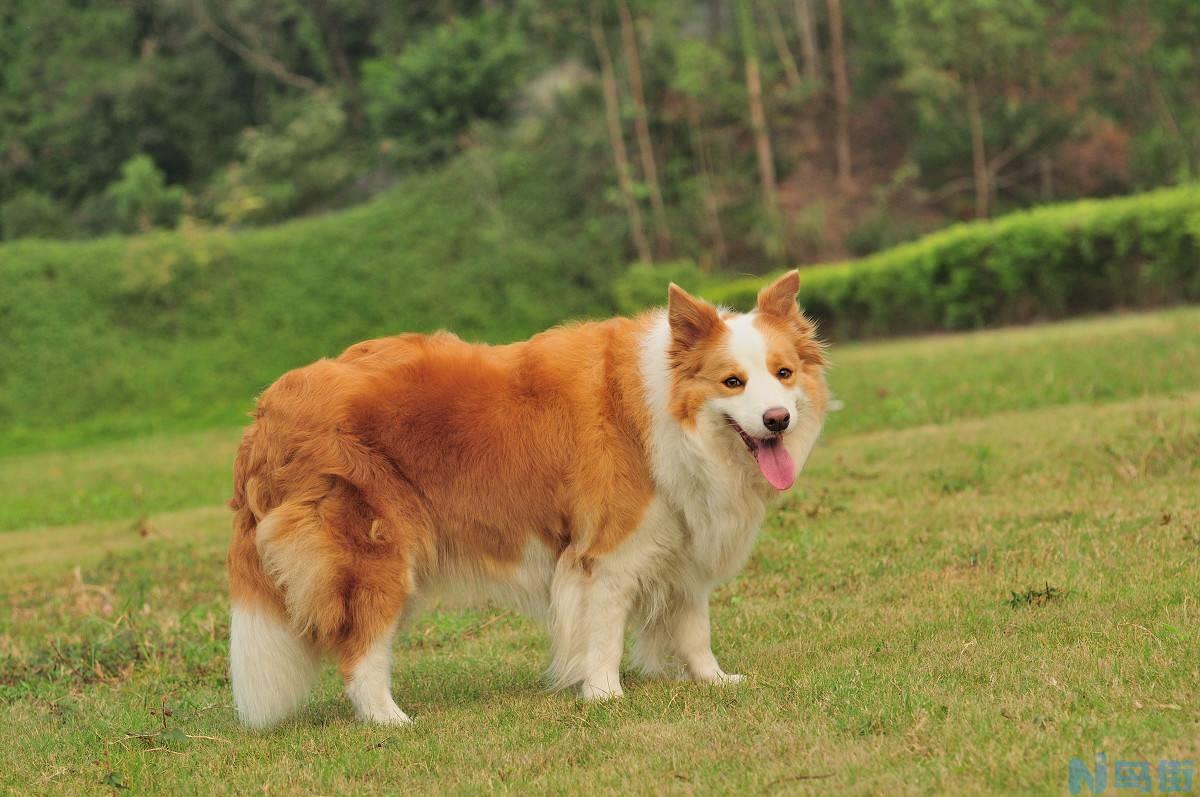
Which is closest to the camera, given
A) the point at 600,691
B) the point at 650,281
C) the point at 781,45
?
the point at 600,691

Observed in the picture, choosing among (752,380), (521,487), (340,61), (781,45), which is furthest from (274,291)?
(752,380)

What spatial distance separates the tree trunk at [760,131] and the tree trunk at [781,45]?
2582mm

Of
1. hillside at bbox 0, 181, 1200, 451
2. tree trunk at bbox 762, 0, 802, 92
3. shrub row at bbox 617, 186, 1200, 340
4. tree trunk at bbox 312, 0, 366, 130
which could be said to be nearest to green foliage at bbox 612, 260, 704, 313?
hillside at bbox 0, 181, 1200, 451

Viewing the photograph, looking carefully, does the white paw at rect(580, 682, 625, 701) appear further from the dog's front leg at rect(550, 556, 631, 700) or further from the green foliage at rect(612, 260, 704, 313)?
the green foliage at rect(612, 260, 704, 313)

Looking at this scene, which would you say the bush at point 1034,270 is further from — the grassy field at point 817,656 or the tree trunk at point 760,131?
the grassy field at point 817,656

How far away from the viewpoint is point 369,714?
583 cm

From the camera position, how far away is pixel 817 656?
6.26 meters

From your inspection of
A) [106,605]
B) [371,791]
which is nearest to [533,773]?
[371,791]

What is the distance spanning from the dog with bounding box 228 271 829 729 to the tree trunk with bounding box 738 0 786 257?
92.7ft

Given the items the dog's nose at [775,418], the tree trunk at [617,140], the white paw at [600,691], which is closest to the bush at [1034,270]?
the tree trunk at [617,140]

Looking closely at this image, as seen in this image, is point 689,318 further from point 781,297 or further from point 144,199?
point 144,199

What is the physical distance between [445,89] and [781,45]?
1043cm

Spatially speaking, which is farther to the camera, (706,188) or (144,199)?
(144,199)

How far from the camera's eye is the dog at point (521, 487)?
5766 mm
